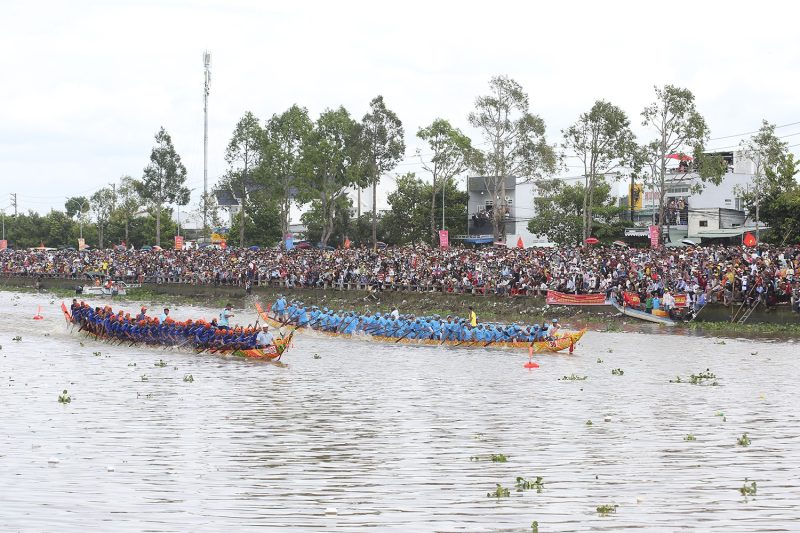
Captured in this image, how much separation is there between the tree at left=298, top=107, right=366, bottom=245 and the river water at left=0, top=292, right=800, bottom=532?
38925 mm

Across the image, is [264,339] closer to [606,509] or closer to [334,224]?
[606,509]

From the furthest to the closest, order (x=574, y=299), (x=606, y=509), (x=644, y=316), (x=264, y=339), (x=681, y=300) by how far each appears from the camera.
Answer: (x=574, y=299), (x=644, y=316), (x=681, y=300), (x=264, y=339), (x=606, y=509)

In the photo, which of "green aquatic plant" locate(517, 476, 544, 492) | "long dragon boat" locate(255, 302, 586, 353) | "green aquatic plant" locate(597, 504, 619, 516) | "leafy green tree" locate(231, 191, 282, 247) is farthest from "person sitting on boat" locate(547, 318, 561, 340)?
"leafy green tree" locate(231, 191, 282, 247)

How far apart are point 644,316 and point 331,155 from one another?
34.2 meters

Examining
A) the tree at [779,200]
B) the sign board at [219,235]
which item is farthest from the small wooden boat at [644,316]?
the sign board at [219,235]

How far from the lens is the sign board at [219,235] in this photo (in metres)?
88.9

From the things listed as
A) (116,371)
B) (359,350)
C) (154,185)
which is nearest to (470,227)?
(154,185)

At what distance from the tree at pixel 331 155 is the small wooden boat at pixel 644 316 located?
3061 cm

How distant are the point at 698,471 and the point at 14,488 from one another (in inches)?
385

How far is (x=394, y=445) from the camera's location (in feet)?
43.9

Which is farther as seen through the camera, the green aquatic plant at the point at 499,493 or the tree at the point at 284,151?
the tree at the point at 284,151

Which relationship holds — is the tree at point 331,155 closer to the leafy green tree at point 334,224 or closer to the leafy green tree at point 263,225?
the leafy green tree at point 334,224

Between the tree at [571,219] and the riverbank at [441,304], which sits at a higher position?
the tree at [571,219]

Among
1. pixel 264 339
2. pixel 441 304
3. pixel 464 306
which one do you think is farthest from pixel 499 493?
pixel 441 304
